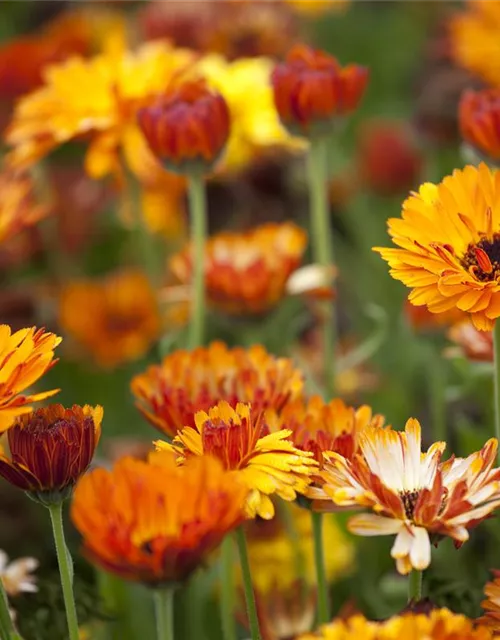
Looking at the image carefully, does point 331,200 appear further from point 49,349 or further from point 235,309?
point 49,349

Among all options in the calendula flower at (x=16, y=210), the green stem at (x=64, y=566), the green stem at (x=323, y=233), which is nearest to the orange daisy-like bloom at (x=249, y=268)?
the green stem at (x=323, y=233)

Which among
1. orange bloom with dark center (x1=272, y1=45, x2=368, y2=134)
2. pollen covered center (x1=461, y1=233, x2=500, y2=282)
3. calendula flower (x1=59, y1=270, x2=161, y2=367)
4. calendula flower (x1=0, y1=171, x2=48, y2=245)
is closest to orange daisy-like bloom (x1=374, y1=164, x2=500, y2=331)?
pollen covered center (x1=461, y1=233, x2=500, y2=282)

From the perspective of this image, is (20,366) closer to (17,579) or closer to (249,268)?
(17,579)

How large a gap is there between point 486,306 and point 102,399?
73cm

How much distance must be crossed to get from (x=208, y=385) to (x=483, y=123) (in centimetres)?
26

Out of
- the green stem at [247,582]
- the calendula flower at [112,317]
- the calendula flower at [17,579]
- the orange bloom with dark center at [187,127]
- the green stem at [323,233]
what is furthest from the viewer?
the calendula flower at [112,317]

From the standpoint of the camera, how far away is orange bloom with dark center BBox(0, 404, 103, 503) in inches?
18.7

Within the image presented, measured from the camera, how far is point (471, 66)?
1.25 meters

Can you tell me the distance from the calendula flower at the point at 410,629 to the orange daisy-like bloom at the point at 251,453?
0.08 meters

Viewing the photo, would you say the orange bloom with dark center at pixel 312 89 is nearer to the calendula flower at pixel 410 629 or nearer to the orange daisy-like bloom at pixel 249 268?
the orange daisy-like bloom at pixel 249 268

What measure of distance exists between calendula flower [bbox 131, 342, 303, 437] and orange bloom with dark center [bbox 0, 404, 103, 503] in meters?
0.07

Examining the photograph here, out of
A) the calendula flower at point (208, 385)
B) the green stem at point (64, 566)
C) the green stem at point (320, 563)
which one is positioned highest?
the calendula flower at point (208, 385)

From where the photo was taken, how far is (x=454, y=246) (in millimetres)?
577

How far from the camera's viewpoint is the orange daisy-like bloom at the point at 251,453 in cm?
47
